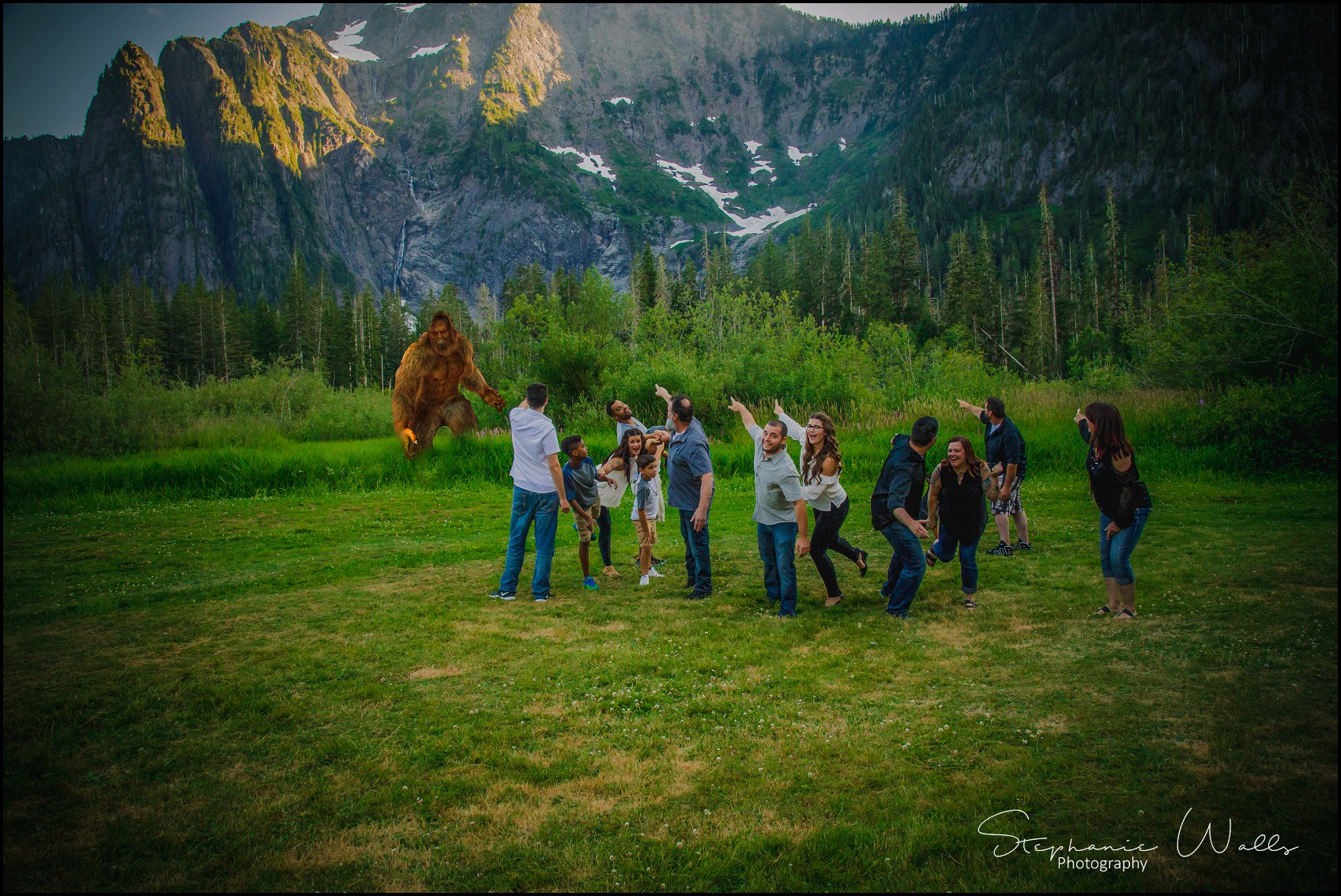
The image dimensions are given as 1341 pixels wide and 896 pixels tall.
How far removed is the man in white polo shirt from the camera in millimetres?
7883

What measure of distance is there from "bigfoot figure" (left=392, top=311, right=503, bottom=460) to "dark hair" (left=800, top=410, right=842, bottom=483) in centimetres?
1048

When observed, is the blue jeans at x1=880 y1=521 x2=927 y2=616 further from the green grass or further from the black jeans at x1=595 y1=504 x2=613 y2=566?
the black jeans at x1=595 y1=504 x2=613 y2=566

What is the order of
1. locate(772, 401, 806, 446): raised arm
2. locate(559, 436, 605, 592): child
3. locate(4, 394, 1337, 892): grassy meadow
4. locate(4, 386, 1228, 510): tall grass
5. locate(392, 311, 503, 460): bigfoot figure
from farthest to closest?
locate(392, 311, 503, 460): bigfoot figure, locate(4, 386, 1228, 510): tall grass, locate(559, 436, 605, 592): child, locate(772, 401, 806, 446): raised arm, locate(4, 394, 1337, 892): grassy meadow

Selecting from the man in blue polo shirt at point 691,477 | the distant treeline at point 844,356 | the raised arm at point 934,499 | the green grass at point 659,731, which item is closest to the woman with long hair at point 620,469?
the man in blue polo shirt at point 691,477

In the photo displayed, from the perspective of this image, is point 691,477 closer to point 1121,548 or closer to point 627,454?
point 627,454

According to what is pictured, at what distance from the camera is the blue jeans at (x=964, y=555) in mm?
7387

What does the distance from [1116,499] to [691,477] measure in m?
4.38

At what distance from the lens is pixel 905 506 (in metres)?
7.13

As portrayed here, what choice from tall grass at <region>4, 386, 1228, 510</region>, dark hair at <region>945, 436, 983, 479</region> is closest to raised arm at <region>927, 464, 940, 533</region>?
dark hair at <region>945, 436, 983, 479</region>

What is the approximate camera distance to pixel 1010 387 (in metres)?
25.8

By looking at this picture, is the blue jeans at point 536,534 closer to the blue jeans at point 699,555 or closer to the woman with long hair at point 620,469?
the woman with long hair at point 620,469

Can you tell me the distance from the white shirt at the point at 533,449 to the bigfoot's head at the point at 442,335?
27.7ft
